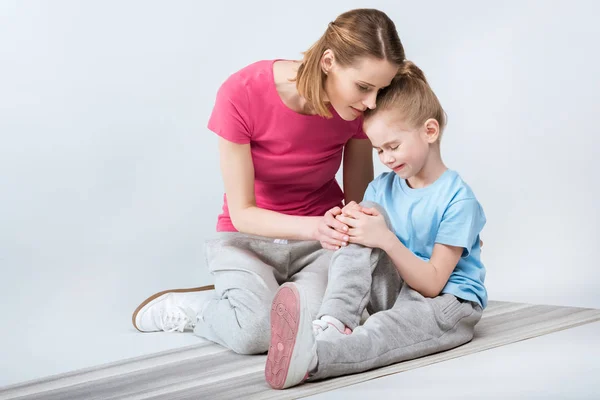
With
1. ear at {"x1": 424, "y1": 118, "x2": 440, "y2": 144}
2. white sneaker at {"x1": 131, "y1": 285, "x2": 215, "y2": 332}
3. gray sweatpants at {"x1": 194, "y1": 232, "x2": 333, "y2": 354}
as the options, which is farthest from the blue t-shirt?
white sneaker at {"x1": 131, "y1": 285, "x2": 215, "y2": 332}

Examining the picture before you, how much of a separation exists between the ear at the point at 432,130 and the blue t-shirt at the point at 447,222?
0.34 ft

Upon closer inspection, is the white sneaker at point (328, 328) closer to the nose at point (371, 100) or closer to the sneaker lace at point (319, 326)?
the sneaker lace at point (319, 326)

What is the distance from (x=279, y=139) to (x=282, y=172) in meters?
0.12

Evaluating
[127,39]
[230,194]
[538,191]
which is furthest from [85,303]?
[538,191]

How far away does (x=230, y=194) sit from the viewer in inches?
107

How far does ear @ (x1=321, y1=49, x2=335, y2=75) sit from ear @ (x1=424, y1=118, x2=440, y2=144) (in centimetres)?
32

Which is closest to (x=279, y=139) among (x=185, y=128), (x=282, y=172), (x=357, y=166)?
(x=282, y=172)

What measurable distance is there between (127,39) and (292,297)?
2142 mm

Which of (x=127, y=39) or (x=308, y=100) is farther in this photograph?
(x=127, y=39)

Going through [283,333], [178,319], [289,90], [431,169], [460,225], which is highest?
[289,90]

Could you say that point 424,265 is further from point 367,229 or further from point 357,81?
point 357,81

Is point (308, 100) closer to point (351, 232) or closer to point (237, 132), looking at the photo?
point (237, 132)

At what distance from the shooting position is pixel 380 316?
7.38 ft

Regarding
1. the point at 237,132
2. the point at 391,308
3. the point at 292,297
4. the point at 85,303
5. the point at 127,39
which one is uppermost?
the point at 127,39
